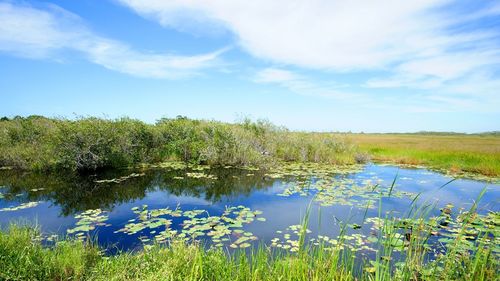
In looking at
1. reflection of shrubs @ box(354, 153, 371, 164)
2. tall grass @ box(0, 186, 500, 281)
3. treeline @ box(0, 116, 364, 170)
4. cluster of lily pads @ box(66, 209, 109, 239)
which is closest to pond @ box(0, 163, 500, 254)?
cluster of lily pads @ box(66, 209, 109, 239)

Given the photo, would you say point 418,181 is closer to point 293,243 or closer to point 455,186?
point 455,186

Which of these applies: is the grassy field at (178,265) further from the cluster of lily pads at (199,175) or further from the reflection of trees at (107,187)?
the cluster of lily pads at (199,175)

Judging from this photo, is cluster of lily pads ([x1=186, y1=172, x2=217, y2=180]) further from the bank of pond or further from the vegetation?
the vegetation

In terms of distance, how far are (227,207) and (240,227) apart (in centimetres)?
180

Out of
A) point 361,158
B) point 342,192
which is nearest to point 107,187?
point 342,192

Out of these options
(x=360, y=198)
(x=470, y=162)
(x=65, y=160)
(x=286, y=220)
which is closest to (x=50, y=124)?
(x=65, y=160)

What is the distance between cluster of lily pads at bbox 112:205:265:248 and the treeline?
6783mm

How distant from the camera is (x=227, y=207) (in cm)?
879

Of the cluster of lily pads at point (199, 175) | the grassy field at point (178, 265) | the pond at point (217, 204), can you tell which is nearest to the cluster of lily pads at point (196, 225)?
the pond at point (217, 204)

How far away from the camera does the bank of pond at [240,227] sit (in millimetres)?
3668

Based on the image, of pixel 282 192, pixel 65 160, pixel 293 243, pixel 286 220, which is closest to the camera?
pixel 293 243

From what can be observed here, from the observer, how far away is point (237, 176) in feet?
44.6

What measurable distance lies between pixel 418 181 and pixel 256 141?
9376 millimetres

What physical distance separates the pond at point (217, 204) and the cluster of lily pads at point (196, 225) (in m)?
0.03
